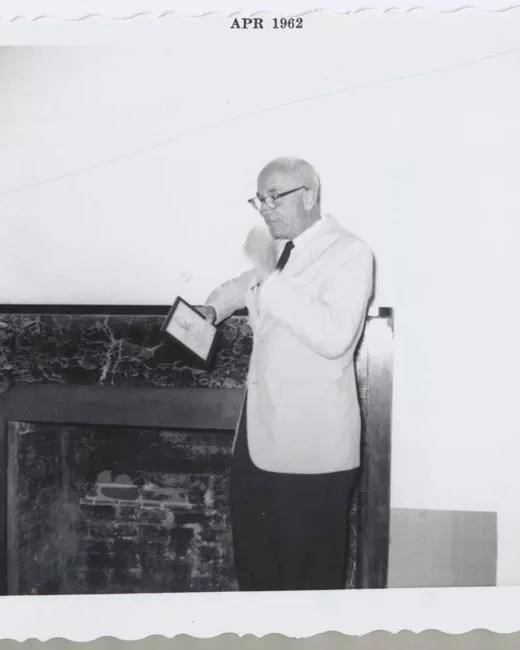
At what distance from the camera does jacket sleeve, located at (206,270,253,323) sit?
1729 millimetres

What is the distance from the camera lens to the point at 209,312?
5.68ft

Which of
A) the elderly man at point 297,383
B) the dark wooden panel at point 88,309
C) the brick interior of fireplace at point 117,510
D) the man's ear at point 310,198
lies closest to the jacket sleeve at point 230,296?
the elderly man at point 297,383

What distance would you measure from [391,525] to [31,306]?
45.3 inches

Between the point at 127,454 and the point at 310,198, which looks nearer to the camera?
the point at 310,198

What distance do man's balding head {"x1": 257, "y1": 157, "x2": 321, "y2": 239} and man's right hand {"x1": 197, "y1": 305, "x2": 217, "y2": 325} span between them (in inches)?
10.3

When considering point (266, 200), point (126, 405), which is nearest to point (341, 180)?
point (266, 200)

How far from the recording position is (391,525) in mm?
1731

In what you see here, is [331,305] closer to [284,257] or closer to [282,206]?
[284,257]

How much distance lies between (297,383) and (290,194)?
0.51m

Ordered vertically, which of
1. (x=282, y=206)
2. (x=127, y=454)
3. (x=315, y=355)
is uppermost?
(x=282, y=206)

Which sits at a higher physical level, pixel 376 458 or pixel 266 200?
pixel 266 200

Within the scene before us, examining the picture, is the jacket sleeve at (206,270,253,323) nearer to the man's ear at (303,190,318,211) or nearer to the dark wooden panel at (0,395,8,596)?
the man's ear at (303,190,318,211)

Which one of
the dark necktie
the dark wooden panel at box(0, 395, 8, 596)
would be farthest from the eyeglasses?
the dark wooden panel at box(0, 395, 8, 596)

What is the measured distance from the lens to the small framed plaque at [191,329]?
174 cm
